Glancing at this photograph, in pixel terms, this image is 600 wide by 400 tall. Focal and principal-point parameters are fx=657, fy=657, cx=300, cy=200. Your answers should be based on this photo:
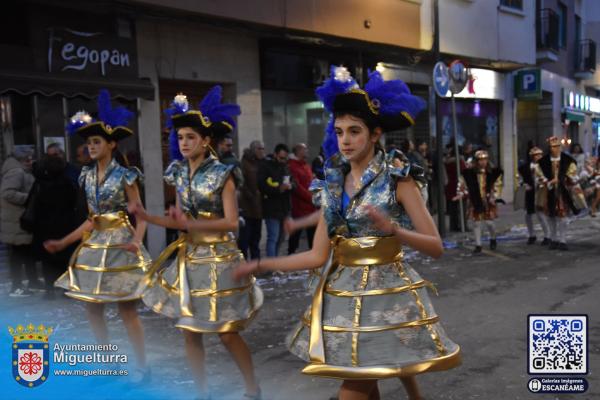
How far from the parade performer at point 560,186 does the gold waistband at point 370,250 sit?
895 cm

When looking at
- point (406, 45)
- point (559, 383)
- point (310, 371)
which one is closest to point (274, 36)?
point (406, 45)

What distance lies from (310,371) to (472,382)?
2.26 meters

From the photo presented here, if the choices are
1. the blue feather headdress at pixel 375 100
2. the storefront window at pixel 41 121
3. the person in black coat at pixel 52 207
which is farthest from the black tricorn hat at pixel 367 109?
the storefront window at pixel 41 121

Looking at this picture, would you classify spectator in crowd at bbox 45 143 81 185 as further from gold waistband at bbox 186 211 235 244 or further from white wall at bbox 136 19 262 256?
gold waistband at bbox 186 211 235 244

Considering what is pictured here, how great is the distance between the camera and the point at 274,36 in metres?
13.4

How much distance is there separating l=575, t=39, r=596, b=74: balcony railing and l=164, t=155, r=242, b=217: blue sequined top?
28322mm

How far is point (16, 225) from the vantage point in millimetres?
8516

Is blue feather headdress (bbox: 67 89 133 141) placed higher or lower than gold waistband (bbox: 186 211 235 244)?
higher

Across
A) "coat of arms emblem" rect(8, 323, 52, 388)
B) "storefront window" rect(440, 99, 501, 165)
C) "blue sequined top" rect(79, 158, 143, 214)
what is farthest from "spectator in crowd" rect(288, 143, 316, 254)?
"storefront window" rect(440, 99, 501, 165)

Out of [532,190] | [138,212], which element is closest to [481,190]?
[532,190]

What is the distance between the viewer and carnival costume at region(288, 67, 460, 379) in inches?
117

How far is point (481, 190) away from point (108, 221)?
306 inches

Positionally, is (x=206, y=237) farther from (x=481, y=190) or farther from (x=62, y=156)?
(x=481, y=190)

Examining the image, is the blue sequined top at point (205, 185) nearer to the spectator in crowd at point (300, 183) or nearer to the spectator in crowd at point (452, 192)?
the spectator in crowd at point (300, 183)
